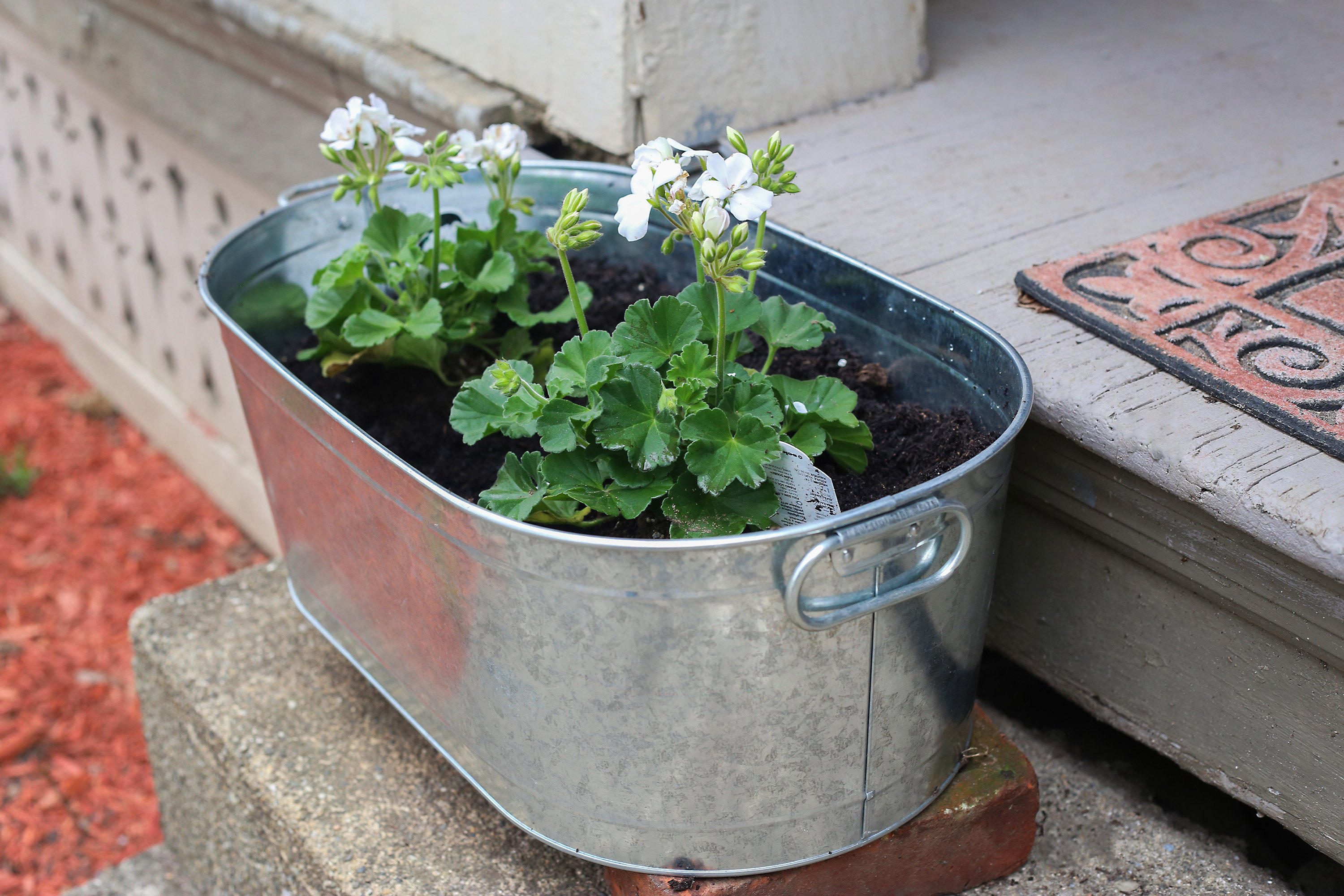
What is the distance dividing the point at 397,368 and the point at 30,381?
11.4 feet

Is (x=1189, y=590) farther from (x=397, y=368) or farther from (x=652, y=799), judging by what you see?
(x=397, y=368)

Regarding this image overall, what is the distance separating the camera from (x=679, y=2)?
5.55 ft

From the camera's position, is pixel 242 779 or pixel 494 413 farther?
pixel 242 779

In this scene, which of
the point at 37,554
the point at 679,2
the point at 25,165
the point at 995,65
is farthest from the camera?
the point at 25,165

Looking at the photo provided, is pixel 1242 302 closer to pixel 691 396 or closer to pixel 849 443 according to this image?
pixel 849 443

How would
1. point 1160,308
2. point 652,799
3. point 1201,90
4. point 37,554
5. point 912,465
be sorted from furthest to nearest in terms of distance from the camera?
point 37,554 → point 1201,90 → point 1160,308 → point 912,465 → point 652,799

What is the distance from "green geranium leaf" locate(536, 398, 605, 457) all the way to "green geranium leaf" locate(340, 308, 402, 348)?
37 centimetres

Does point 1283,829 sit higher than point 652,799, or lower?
lower

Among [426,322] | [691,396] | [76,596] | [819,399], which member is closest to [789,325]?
[819,399]

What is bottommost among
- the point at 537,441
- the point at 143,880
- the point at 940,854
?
the point at 143,880

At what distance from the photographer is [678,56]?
5.70ft

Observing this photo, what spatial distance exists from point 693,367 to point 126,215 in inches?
122

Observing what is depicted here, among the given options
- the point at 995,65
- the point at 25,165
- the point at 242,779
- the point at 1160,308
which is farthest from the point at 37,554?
the point at 1160,308

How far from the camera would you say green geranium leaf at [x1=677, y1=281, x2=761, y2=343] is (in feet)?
3.74
